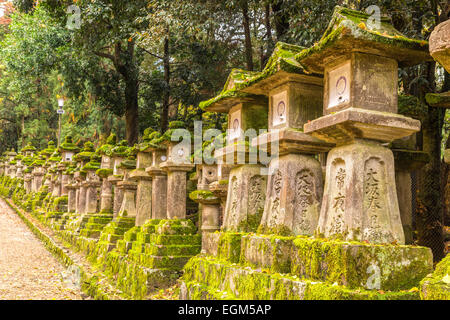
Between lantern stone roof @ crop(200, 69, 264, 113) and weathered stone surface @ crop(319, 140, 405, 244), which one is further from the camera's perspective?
lantern stone roof @ crop(200, 69, 264, 113)

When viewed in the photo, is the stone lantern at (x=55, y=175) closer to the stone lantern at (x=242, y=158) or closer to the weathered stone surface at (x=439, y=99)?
the stone lantern at (x=242, y=158)

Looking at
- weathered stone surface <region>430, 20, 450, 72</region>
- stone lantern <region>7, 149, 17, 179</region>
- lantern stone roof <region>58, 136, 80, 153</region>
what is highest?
stone lantern <region>7, 149, 17, 179</region>

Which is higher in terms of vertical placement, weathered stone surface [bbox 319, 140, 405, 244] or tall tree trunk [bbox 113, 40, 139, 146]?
tall tree trunk [bbox 113, 40, 139, 146]

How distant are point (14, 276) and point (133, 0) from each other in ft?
29.0

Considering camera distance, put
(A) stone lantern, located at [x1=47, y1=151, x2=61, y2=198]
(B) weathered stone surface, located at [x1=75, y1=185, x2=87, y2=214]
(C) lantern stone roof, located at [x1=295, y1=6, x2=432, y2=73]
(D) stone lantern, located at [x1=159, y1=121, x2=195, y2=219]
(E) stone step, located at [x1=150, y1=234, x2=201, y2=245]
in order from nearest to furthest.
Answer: (C) lantern stone roof, located at [x1=295, y1=6, x2=432, y2=73] → (E) stone step, located at [x1=150, y1=234, x2=201, y2=245] → (D) stone lantern, located at [x1=159, y1=121, x2=195, y2=219] → (B) weathered stone surface, located at [x1=75, y1=185, x2=87, y2=214] → (A) stone lantern, located at [x1=47, y1=151, x2=61, y2=198]

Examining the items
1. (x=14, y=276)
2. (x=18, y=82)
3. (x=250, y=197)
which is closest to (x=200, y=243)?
(x=250, y=197)

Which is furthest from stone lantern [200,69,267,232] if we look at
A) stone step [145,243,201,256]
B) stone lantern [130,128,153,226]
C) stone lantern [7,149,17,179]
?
stone lantern [7,149,17,179]

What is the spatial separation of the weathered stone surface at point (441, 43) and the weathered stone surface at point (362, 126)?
1280 mm

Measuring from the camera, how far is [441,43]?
315 centimetres

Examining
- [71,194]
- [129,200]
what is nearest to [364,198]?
[129,200]

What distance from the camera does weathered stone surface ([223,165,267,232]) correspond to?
6.54 m

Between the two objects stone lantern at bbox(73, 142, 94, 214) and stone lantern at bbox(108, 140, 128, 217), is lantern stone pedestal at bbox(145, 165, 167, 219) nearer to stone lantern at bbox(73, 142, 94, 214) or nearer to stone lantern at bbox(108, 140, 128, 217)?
stone lantern at bbox(108, 140, 128, 217)

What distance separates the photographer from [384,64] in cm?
488

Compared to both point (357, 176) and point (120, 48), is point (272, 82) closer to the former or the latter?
point (357, 176)
